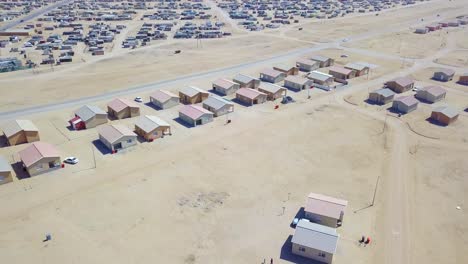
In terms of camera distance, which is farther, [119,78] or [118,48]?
[118,48]

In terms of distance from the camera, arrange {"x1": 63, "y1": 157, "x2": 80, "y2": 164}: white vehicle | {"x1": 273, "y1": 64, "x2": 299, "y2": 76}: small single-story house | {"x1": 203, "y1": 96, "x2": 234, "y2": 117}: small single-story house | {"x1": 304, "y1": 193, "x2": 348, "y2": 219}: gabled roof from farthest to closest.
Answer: {"x1": 273, "y1": 64, "x2": 299, "y2": 76}: small single-story house
{"x1": 203, "y1": 96, "x2": 234, "y2": 117}: small single-story house
{"x1": 63, "y1": 157, "x2": 80, "y2": 164}: white vehicle
{"x1": 304, "y1": 193, "x2": 348, "y2": 219}: gabled roof

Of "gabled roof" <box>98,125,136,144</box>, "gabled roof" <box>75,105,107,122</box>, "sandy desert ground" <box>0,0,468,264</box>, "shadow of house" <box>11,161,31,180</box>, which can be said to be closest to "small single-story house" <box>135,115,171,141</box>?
"sandy desert ground" <box>0,0,468,264</box>

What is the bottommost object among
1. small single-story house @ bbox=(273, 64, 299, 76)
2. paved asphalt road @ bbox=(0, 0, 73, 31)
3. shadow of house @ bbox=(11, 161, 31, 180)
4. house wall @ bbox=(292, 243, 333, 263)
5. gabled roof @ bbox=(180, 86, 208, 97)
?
house wall @ bbox=(292, 243, 333, 263)

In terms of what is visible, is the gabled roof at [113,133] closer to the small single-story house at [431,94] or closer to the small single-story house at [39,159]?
the small single-story house at [39,159]

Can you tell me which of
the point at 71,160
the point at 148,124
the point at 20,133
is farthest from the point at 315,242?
the point at 20,133

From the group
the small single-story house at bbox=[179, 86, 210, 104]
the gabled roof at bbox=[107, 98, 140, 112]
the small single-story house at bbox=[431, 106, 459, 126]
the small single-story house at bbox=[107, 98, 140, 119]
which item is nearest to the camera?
the small single-story house at bbox=[431, 106, 459, 126]

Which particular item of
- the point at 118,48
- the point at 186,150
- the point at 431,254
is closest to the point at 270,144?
the point at 186,150

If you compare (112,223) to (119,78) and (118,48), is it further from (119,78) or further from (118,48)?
(118,48)

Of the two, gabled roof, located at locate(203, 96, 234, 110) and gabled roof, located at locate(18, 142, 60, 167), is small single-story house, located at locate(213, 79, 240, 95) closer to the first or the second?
gabled roof, located at locate(203, 96, 234, 110)
